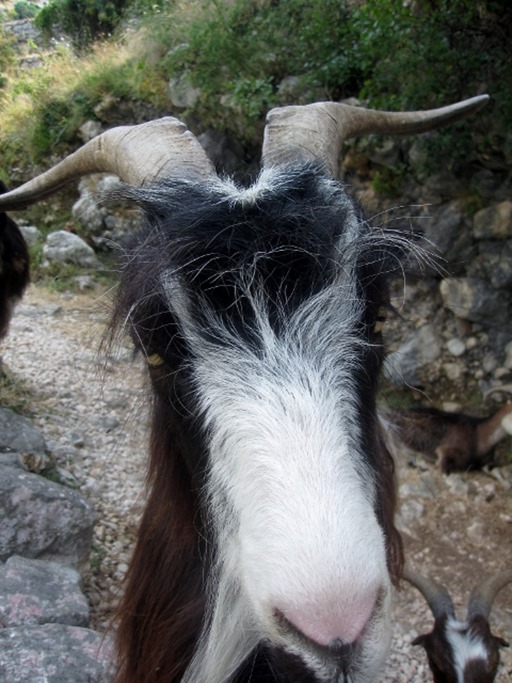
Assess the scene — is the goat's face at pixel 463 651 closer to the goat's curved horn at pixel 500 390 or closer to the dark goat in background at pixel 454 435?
the dark goat in background at pixel 454 435

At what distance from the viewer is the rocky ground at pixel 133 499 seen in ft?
14.3

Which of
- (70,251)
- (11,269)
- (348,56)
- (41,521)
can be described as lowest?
(41,521)

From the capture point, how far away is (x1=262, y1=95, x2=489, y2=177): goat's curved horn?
2219 mm

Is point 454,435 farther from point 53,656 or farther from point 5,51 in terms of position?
point 5,51

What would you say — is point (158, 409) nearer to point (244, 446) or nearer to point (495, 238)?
point (244, 446)

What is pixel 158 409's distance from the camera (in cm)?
230

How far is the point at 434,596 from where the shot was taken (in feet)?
12.7

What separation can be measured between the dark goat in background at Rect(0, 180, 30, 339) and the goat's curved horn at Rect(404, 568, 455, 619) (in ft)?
14.5

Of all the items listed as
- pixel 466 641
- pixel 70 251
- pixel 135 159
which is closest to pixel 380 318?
pixel 135 159

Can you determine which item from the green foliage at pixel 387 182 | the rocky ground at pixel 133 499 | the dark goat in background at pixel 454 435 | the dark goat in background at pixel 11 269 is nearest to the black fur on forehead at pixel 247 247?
the rocky ground at pixel 133 499

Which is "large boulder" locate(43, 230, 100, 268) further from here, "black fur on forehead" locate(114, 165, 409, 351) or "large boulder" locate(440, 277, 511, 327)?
"black fur on forehead" locate(114, 165, 409, 351)

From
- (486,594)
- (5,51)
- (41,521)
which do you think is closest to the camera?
(486,594)

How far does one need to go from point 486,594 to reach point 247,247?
311 cm

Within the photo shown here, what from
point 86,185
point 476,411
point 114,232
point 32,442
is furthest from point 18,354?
point 476,411
